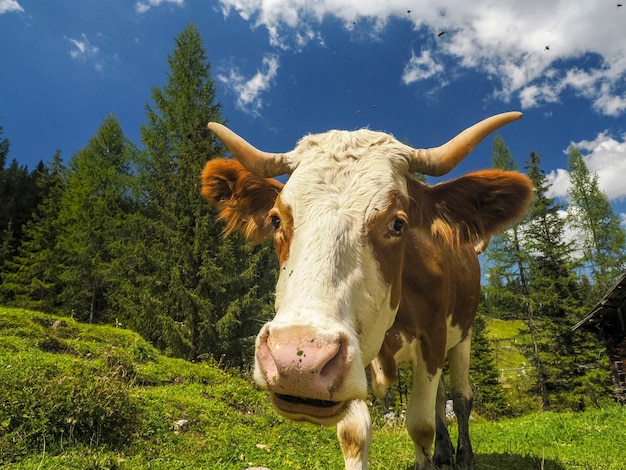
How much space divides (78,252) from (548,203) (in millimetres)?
30129

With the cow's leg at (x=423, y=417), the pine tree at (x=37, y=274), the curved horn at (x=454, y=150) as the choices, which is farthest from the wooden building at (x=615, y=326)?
the pine tree at (x=37, y=274)

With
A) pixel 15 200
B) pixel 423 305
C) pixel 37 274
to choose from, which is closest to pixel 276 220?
pixel 423 305

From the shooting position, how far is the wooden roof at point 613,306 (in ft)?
49.8

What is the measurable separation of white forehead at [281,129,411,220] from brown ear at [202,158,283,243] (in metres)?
0.60

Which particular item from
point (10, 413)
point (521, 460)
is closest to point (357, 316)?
point (10, 413)

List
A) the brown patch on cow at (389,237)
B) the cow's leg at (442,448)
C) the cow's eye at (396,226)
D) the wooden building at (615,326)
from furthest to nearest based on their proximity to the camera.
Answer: the wooden building at (615,326), the cow's leg at (442,448), the cow's eye at (396,226), the brown patch on cow at (389,237)

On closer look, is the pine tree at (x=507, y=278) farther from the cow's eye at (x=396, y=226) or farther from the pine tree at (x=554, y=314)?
the cow's eye at (x=396, y=226)

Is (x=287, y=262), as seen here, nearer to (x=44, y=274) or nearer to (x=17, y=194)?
(x=44, y=274)

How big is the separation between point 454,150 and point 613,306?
56.3 feet

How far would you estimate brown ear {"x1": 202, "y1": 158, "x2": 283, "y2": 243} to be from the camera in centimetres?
344

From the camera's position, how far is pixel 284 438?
5.97m

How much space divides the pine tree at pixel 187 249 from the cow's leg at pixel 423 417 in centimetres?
1397

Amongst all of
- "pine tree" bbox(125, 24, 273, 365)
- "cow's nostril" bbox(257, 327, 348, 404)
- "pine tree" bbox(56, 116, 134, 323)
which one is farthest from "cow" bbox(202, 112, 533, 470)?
"pine tree" bbox(56, 116, 134, 323)

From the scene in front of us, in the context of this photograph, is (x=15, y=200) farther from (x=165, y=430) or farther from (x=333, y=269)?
(x=333, y=269)
